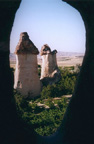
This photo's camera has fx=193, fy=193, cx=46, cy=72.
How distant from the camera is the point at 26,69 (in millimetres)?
8875

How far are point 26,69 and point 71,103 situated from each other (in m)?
6.52

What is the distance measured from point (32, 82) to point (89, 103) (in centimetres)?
679

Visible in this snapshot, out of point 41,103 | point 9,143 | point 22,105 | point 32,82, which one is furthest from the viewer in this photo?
point 32,82

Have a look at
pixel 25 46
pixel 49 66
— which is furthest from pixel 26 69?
pixel 49 66

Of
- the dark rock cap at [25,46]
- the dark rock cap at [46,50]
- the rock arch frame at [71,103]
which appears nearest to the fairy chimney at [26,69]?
the dark rock cap at [25,46]

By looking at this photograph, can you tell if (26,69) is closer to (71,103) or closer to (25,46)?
Result: (25,46)

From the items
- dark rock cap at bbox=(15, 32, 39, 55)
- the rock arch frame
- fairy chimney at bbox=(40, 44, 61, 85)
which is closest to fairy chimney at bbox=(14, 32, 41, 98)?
dark rock cap at bbox=(15, 32, 39, 55)

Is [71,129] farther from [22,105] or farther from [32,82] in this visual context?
[32,82]

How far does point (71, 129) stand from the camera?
7.90 feet

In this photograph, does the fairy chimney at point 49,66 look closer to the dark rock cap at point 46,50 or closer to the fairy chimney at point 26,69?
the dark rock cap at point 46,50

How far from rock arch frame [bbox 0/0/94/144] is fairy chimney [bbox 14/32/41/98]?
21.2ft

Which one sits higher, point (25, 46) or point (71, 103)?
point (25, 46)

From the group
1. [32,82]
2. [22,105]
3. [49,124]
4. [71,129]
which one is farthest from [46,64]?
[71,129]

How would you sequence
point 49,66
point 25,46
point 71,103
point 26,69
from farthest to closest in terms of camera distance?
point 49,66, point 25,46, point 26,69, point 71,103
